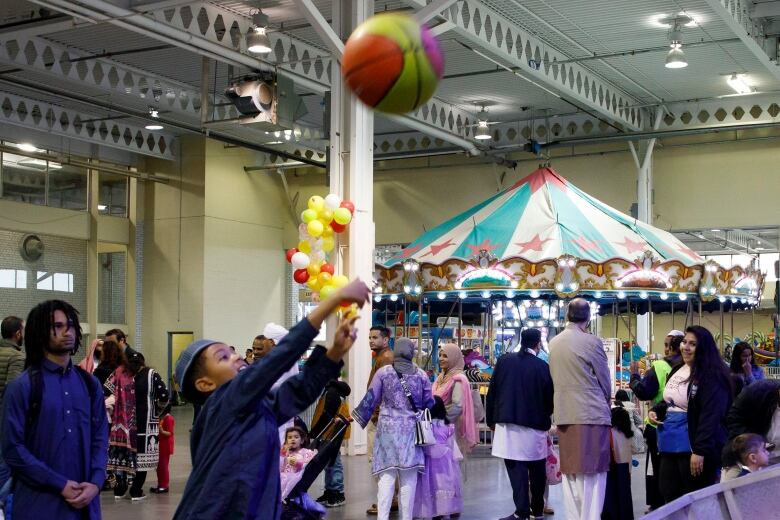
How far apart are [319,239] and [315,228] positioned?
0.16 m

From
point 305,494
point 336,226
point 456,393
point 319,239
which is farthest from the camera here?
point 336,226

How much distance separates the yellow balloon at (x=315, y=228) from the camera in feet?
43.0

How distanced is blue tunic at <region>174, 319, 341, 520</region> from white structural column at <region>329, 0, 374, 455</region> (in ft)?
33.7

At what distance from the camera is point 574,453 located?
24.7ft

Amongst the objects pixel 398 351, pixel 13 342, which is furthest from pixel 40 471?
pixel 398 351

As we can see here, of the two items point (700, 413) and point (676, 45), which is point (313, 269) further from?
point (676, 45)

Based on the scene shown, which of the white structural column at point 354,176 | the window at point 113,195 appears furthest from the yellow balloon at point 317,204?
the window at point 113,195

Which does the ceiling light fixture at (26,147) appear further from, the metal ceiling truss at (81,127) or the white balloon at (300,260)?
the white balloon at (300,260)

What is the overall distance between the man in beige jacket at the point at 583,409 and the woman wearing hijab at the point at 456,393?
1.72 metres

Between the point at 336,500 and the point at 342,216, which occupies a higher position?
the point at 342,216

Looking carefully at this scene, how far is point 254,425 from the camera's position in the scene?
3211mm

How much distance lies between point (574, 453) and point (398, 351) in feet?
4.92

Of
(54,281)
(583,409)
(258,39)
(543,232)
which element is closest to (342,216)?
(258,39)

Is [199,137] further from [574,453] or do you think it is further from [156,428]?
[574,453]
